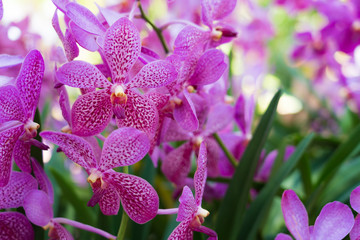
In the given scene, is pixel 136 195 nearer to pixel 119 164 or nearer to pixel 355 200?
pixel 119 164

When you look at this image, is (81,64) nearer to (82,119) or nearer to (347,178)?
(82,119)

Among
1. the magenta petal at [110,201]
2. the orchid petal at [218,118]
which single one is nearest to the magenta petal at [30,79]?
the magenta petal at [110,201]

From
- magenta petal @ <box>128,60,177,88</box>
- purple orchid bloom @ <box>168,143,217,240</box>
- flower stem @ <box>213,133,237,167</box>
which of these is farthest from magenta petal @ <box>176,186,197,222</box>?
flower stem @ <box>213,133,237,167</box>

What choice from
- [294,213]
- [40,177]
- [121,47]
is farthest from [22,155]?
[294,213]

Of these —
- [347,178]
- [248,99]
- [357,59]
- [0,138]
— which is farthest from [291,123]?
[0,138]

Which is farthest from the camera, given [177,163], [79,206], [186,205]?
[79,206]

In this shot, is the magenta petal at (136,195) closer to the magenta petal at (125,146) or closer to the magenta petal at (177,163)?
the magenta petal at (125,146)

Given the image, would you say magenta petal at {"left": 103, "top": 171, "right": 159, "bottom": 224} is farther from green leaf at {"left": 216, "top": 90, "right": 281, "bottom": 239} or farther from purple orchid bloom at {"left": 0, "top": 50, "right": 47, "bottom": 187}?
green leaf at {"left": 216, "top": 90, "right": 281, "bottom": 239}
